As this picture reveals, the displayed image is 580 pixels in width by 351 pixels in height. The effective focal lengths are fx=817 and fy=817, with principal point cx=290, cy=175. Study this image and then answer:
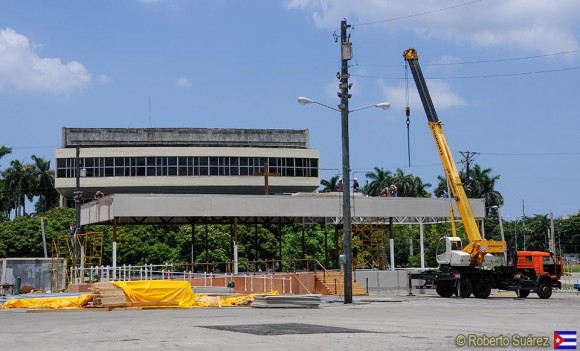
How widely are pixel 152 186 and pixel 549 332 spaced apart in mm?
88393

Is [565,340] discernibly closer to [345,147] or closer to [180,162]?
[345,147]

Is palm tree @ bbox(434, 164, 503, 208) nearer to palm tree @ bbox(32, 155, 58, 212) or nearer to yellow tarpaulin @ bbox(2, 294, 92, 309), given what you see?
palm tree @ bbox(32, 155, 58, 212)

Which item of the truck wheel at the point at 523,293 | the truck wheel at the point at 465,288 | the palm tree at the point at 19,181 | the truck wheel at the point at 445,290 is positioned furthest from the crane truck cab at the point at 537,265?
the palm tree at the point at 19,181

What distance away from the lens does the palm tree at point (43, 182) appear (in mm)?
122938

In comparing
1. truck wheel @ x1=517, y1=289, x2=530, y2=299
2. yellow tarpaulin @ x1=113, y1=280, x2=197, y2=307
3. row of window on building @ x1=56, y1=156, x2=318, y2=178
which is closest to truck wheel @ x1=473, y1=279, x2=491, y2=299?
truck wheel @ x1=517, y1=289, x2=530, y2=299

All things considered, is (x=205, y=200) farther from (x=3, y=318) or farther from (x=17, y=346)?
(x=17, y=346)

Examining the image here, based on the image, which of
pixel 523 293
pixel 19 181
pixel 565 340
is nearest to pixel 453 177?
pixel 523 293

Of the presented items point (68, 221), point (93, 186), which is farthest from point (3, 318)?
point (93, 186)

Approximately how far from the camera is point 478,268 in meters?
42.0

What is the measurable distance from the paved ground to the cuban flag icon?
20 centimetres

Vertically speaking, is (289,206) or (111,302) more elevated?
(289,206)

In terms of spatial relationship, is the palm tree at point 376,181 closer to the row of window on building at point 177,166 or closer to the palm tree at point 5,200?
the row of window on building at point 177,166

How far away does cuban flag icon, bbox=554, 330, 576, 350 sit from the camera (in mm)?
15188

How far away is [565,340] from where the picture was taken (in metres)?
16.3
